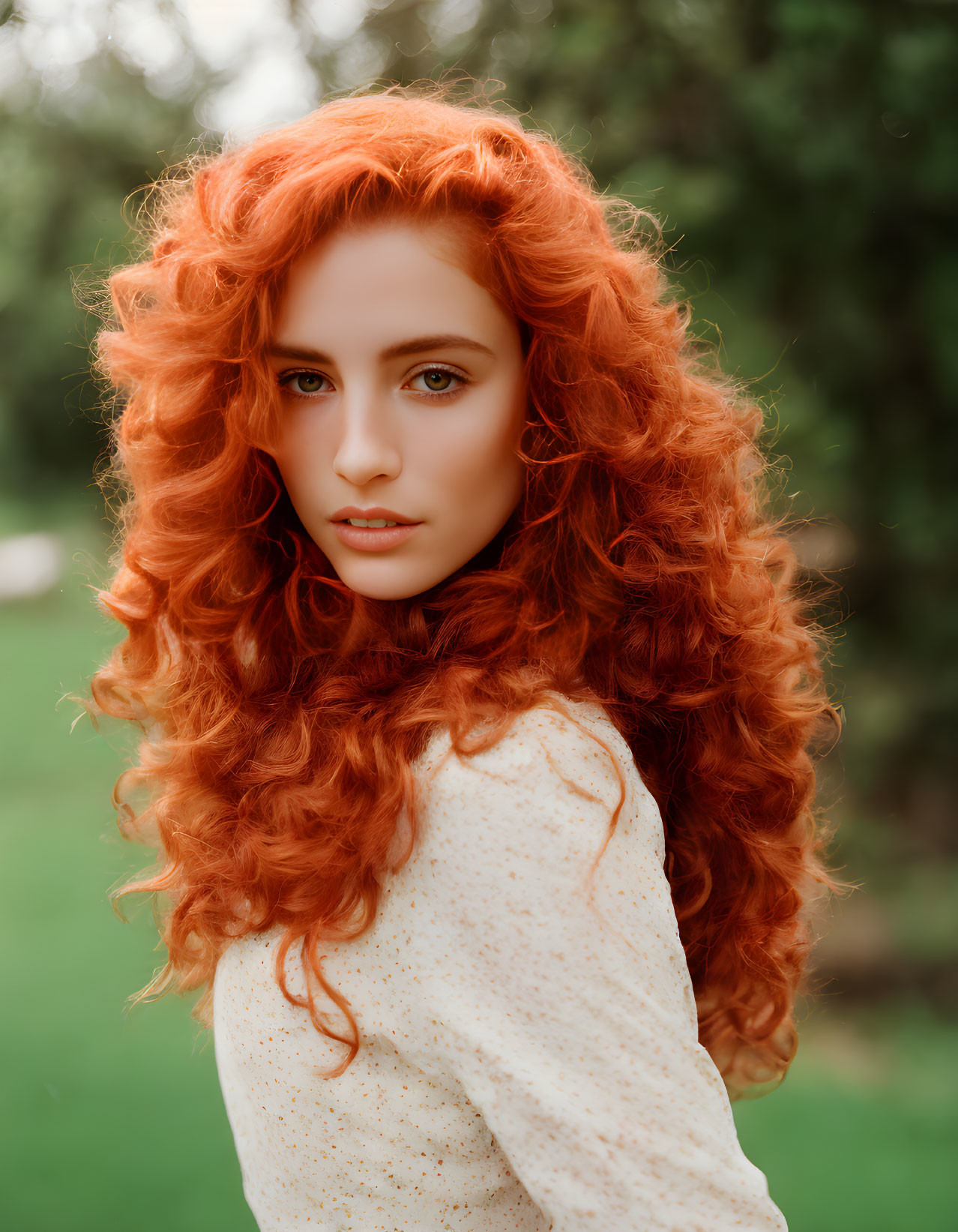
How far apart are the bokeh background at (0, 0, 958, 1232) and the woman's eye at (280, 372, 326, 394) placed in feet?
4.26

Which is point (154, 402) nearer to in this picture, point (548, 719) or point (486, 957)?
point (548, 719)

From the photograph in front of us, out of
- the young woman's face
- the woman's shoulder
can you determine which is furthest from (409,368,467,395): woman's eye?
the woman's shoulder

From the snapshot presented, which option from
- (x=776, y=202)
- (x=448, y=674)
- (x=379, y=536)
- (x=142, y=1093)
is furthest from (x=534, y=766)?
(x=142, y=1093)

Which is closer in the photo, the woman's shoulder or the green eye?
the woman's shoulder

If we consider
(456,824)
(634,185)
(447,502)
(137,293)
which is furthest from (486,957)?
(634,185)

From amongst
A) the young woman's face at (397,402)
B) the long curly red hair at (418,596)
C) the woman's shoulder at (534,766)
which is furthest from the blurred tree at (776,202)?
the woman's shoulder at (534,766)

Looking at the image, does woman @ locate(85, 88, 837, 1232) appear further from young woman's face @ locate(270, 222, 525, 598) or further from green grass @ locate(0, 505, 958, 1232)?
green grass @ locate(0, 505, 958, 1232)

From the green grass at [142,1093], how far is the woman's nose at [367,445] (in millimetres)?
1536

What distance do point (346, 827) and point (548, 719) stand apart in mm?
179

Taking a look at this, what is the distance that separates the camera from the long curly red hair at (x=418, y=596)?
87 cm

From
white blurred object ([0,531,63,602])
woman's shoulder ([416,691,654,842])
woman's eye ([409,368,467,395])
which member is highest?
white blurred object ([0,531,63,602])

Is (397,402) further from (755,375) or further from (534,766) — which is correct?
(755,375)

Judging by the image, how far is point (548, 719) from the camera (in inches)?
33.0

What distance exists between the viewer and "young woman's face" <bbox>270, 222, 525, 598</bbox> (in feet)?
2.81
